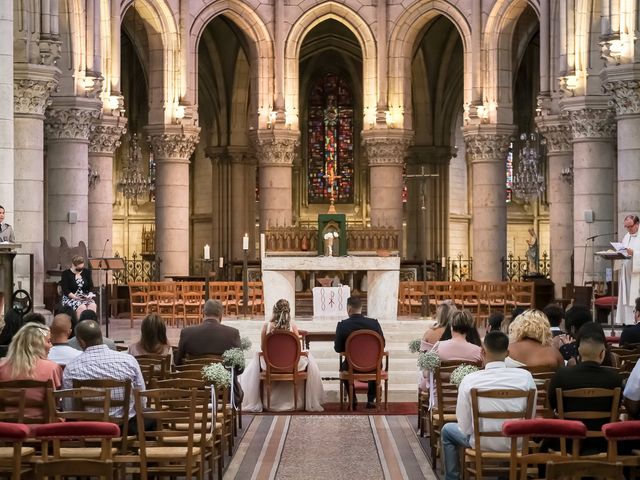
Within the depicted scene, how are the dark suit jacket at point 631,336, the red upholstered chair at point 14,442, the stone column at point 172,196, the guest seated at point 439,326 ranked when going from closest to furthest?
the red upholstered chair at point 14,442 < the dark suit jacket at point 631,336 < the guest seated at point 439,326 < the stone column at point 172,196

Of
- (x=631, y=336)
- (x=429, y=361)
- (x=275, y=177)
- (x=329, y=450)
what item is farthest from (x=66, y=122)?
(x=429, y=361)

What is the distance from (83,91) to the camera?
3028 centimetres

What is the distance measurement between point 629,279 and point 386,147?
61.0 feet

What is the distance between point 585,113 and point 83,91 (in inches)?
434

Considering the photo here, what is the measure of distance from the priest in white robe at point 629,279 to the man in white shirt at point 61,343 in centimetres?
973

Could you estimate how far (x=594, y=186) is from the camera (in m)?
29.7

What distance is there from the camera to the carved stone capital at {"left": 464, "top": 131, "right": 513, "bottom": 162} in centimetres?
3731

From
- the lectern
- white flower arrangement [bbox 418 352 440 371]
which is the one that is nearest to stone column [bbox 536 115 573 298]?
the lectern

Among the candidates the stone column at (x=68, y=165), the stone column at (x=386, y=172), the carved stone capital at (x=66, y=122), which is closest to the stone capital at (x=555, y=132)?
the stone column at (x=386, y=172)

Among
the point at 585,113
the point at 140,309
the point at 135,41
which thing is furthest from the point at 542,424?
the point at 135,41

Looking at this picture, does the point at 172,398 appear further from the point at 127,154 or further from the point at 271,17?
the point at 127,154

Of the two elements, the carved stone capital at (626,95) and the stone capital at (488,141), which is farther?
the stone capital at (488,141)

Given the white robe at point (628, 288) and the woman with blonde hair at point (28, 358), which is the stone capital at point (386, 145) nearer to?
the white robe at point (628, 288)

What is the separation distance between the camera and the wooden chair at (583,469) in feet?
23.7
